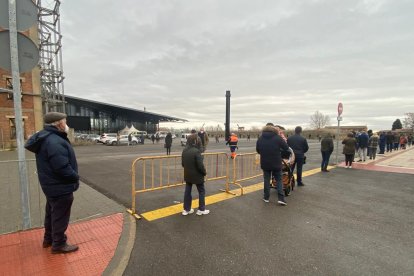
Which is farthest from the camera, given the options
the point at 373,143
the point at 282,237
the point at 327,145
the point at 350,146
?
the point at 373,143

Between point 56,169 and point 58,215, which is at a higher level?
point 56,169

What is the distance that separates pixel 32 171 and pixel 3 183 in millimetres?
1357

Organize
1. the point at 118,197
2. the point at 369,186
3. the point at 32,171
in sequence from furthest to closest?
the point at 32,171, the point at 369,186, the point at 118,197

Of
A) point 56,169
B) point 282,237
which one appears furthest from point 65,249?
point 282,237

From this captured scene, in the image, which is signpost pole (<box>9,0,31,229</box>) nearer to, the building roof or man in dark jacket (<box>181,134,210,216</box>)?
man in dark jacket (<box>181,134,210,216</box>)

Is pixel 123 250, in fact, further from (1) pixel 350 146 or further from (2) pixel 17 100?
(1) pixel 350 146

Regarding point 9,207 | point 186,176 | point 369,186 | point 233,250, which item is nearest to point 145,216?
point 186,176

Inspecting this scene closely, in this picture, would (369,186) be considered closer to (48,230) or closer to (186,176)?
(186,176)

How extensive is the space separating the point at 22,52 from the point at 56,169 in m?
1.97

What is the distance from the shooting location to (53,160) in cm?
291

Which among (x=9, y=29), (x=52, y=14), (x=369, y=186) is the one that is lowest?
(x=369, y=186)

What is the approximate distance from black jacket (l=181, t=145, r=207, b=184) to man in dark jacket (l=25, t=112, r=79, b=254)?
1998 mm

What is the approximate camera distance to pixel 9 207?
4.87 m

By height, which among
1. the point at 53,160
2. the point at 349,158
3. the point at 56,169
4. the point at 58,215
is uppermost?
the point at 53,160
